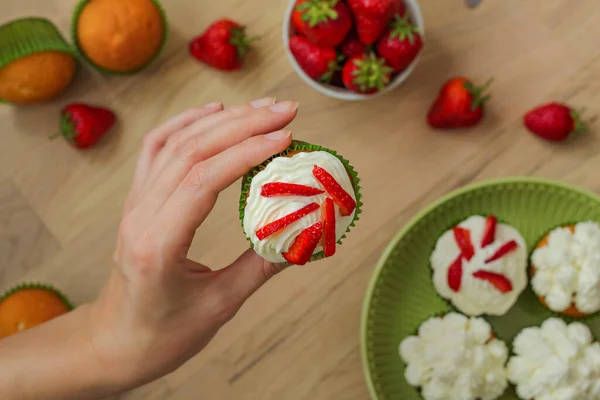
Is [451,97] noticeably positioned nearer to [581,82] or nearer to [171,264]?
[581,82]

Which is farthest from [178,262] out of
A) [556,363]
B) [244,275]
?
[556,363]

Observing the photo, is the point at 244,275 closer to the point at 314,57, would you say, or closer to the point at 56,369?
the point at 56,369

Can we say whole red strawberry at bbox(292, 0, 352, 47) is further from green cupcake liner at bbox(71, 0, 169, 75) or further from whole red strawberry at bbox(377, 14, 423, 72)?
green cupcake liner at bbox(71, 0, 169, 75)

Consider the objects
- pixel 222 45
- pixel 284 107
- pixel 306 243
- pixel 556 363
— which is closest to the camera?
pixel 306 243

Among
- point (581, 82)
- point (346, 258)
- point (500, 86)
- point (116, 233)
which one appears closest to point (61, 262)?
point (116, 233)

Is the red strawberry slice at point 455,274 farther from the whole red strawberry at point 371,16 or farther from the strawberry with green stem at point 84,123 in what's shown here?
the strawberry with green stem at point 84,123

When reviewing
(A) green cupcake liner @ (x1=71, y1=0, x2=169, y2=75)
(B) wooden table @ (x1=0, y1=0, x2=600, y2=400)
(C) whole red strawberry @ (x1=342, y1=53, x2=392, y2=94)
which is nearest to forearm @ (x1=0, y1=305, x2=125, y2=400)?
(B) wooden table @ (x1=0, y1=0, x2=600, y2=400)
